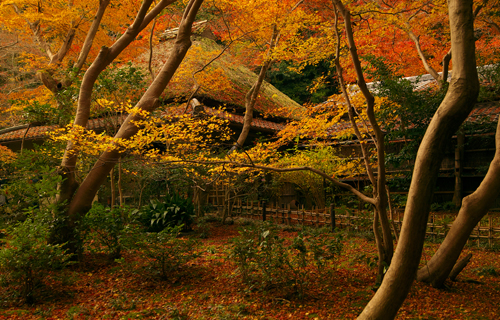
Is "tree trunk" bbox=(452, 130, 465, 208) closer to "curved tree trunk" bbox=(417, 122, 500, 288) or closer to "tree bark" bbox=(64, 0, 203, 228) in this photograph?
"curved tree trunk" bbox=(417, 122, 500, 288)

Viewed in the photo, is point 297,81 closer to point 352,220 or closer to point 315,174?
point 315,174

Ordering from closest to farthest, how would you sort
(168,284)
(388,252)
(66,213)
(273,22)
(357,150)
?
(388,252), (168,284), (66,213), (273,22), (357,150)

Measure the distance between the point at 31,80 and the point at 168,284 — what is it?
15.3 metres

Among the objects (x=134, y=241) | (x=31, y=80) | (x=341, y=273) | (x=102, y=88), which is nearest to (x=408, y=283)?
(x=341, y=273)

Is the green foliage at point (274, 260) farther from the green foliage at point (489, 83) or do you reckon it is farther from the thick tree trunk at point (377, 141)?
the green foliage at point (489, 83)

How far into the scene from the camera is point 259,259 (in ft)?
13.8

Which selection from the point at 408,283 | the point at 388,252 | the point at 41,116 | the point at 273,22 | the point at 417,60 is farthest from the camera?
the point at 417,60

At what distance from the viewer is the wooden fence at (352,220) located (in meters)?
6.31

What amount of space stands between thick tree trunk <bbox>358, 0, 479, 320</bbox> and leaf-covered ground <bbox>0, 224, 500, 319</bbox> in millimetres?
1166

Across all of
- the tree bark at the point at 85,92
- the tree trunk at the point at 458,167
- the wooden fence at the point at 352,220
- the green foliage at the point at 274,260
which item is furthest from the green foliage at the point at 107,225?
the tree trunk at the point at 458,167

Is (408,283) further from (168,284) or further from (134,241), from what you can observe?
(134,241)

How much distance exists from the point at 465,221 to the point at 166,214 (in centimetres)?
589

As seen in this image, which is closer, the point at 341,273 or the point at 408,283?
the point at 408,283

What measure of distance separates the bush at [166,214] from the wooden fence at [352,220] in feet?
6.34
